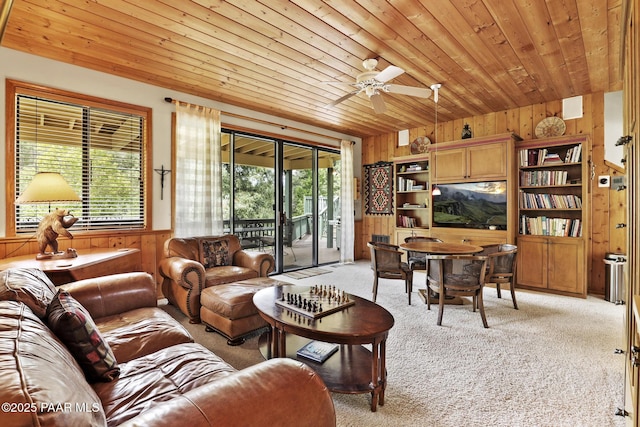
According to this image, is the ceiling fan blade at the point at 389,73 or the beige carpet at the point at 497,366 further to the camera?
the ceiling fan blade at the point at 389,73

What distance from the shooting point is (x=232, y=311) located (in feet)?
8.39


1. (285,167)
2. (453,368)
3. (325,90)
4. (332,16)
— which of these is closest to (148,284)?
(453,368)

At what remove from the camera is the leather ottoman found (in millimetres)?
2582

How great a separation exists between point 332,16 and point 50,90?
2.98 meters

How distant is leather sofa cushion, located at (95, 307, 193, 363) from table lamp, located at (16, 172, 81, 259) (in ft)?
4.16

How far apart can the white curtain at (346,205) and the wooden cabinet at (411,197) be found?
0.92 m

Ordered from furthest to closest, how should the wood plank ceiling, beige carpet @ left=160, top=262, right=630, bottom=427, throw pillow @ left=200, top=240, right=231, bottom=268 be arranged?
throw pillow @ left=200, top=240, right=231, bottom=268 → the wood plank ceiling → beige carpet @ left=160, top=262, right=630, bottom=427

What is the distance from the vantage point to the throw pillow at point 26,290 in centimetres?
129

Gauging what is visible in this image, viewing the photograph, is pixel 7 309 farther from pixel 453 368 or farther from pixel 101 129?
pixel 101 129

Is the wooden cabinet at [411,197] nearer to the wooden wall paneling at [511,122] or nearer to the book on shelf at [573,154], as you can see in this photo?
the wooden wall paneling at [511,122]

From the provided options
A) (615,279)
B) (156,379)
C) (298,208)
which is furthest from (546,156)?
(156,379)

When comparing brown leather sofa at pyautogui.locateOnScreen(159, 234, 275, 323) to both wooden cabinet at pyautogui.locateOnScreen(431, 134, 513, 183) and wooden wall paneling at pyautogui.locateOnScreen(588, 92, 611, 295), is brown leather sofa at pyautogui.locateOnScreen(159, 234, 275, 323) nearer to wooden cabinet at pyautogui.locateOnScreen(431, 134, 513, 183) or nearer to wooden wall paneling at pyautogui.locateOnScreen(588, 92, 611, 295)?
wooden cabinet at pyautogui.locateOnScreen(431, 134, 513, 183)

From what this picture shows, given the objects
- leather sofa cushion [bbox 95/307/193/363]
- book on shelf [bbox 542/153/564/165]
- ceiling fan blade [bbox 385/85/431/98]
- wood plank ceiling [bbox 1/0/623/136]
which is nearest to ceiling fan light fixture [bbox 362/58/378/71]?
wood plank ceiling [bbox 1/0/623/136]

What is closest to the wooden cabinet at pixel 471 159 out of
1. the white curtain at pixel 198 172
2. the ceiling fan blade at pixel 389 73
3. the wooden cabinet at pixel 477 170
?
Answer: the wooden cabinet at pixel 477 170
